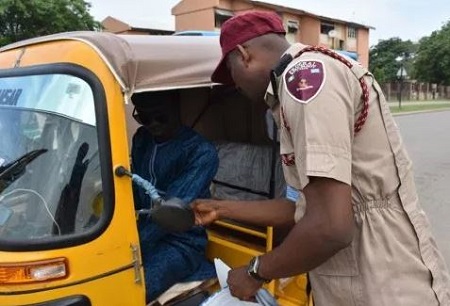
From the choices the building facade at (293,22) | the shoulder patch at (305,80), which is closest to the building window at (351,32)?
the building facade at (293,22)

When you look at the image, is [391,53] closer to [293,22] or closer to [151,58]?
[293,22]

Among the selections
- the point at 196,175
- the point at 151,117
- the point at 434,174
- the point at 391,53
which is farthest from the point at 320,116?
the point at 391,53

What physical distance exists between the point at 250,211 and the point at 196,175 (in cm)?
56

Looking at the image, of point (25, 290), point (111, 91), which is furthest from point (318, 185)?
point (25, 290)

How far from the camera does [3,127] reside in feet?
7.37

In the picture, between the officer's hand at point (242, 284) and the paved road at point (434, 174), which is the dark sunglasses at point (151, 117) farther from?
the paved road at point (434, 174)

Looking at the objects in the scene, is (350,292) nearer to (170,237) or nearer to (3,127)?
(170,237)

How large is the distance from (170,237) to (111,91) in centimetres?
100

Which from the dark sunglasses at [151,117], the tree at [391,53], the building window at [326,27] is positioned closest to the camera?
the dark sunglasses at [151,117]

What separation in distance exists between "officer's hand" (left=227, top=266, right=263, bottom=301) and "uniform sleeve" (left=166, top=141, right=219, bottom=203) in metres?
0.77

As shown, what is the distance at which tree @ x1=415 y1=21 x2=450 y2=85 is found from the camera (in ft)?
191

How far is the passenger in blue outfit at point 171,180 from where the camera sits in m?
2.53

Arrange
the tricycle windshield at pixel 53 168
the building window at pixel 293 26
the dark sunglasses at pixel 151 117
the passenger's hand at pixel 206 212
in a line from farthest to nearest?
the building window at pixel 293 26 < the dark sunglasses at pixel 151 117 < the passenger's hand at pixel 206 212 < the tricycle windshield at pixel 53 168

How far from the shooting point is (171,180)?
2730 millimetres
